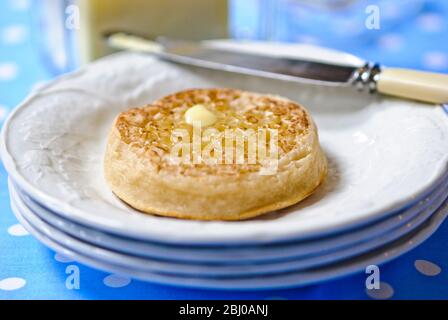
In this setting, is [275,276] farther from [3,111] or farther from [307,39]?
[307,39]

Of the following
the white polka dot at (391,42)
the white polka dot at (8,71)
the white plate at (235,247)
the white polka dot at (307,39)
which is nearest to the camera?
the white plate at (235,247)

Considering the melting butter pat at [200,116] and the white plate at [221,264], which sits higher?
the melting butter pat at [200,116]

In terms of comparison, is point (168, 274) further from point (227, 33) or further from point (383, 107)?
point (227, 33)

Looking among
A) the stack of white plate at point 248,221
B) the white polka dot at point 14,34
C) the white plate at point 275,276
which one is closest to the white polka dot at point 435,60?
the stack of white plate at point 248,221

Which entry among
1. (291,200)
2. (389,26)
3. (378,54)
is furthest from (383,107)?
(389,26)

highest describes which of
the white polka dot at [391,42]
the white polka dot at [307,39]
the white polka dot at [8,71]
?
the white polka dot at [307,39]

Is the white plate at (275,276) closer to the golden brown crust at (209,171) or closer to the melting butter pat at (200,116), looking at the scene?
the golden brown crust at (209,171)

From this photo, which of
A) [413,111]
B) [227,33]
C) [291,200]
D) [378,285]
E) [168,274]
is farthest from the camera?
[227,33]
